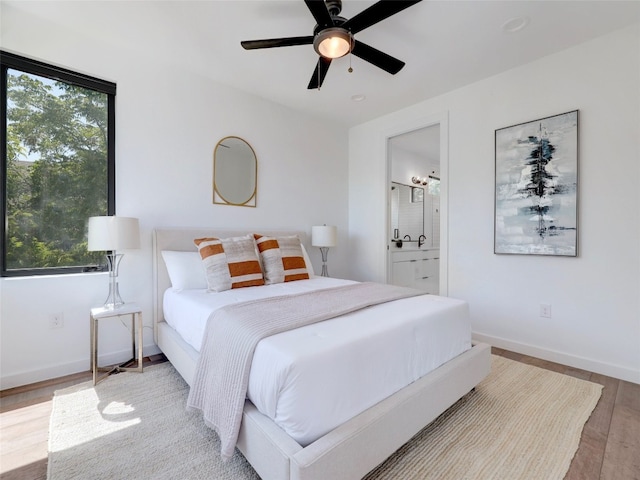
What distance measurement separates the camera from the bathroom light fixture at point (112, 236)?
2.21 metres

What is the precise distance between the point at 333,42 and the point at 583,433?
106 inches

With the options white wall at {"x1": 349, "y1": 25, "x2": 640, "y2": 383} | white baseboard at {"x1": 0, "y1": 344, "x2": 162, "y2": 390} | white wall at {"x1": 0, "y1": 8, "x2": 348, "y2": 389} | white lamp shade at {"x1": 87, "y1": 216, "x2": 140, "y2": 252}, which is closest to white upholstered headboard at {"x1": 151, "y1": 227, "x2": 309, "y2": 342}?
white wall at {"x1": 0, "y1": 8, "x2": 348, "y2": 389}

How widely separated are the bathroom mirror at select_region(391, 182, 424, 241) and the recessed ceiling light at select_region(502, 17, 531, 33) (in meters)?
3.15

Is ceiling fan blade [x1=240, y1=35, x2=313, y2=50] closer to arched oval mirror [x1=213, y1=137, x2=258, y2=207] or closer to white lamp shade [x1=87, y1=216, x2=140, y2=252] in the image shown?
arched oval mirror [x1=213, y1=137, x2=258, y2=207]

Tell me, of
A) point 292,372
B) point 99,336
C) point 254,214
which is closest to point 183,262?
point 99,336

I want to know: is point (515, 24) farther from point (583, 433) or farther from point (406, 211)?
point (406, 211)

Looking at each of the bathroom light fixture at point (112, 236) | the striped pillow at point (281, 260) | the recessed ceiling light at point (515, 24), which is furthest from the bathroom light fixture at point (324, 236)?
the recessed ceiling light at point (515, 24)

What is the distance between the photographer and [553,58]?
2.63 m

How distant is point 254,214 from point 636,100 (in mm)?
3451

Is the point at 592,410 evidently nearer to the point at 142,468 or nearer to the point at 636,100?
the point at 636,100

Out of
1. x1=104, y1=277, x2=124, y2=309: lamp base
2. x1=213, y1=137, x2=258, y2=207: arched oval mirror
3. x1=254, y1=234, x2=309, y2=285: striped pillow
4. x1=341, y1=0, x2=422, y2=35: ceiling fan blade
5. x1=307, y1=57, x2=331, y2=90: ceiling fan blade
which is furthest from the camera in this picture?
x1=213, y1=137, x2=258, y2=207: arched oval mirror

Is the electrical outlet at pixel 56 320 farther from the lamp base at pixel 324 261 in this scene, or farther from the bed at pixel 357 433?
the lamp base at pixel 324 261

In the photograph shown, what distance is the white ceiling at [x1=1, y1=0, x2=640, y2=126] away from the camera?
2.10m

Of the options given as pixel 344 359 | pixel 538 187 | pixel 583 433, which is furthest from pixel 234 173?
pixel 583 433
